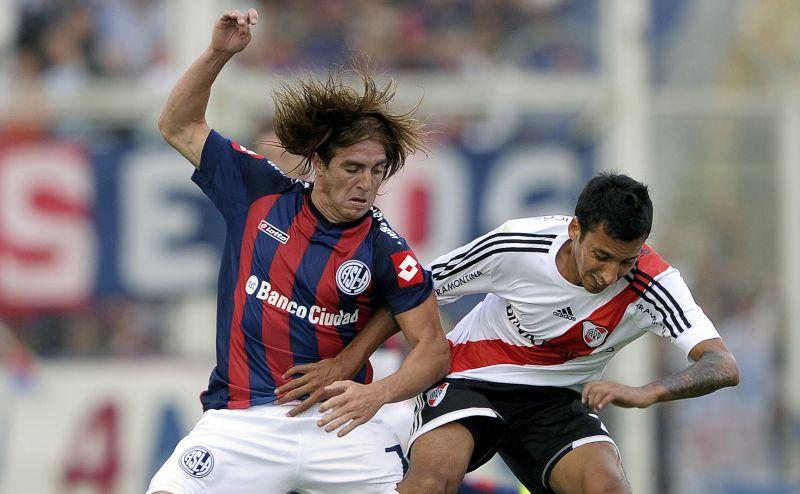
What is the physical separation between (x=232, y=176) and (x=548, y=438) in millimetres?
1689

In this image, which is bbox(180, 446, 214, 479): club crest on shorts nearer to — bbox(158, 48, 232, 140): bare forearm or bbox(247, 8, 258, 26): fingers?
bbox(158, 48, 232, 140): bare forearm

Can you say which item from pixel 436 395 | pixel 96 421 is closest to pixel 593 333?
pixel 436 395

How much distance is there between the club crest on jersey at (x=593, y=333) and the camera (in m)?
5.23

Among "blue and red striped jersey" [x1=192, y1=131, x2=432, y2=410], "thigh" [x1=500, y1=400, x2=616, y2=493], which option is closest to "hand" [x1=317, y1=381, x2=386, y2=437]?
"blue and red striped jersey" [x1=192, y1=131, x2=432, y2=410]

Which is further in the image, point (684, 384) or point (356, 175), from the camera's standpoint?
point (356, 175)

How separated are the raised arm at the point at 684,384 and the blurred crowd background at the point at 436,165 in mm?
4822

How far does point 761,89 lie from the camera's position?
10719 millimetres

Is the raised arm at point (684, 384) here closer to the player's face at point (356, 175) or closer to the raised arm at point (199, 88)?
the player's face at point (356, 175)

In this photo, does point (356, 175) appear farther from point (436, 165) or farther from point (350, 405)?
point (436, 165)

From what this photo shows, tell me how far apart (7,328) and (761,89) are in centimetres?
636

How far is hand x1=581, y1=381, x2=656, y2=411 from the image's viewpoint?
4.46 metres

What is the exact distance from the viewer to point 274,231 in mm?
5113

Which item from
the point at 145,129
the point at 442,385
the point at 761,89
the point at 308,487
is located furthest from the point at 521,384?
the point at 761,89

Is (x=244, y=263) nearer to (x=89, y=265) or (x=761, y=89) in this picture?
(x=89, y=265)
